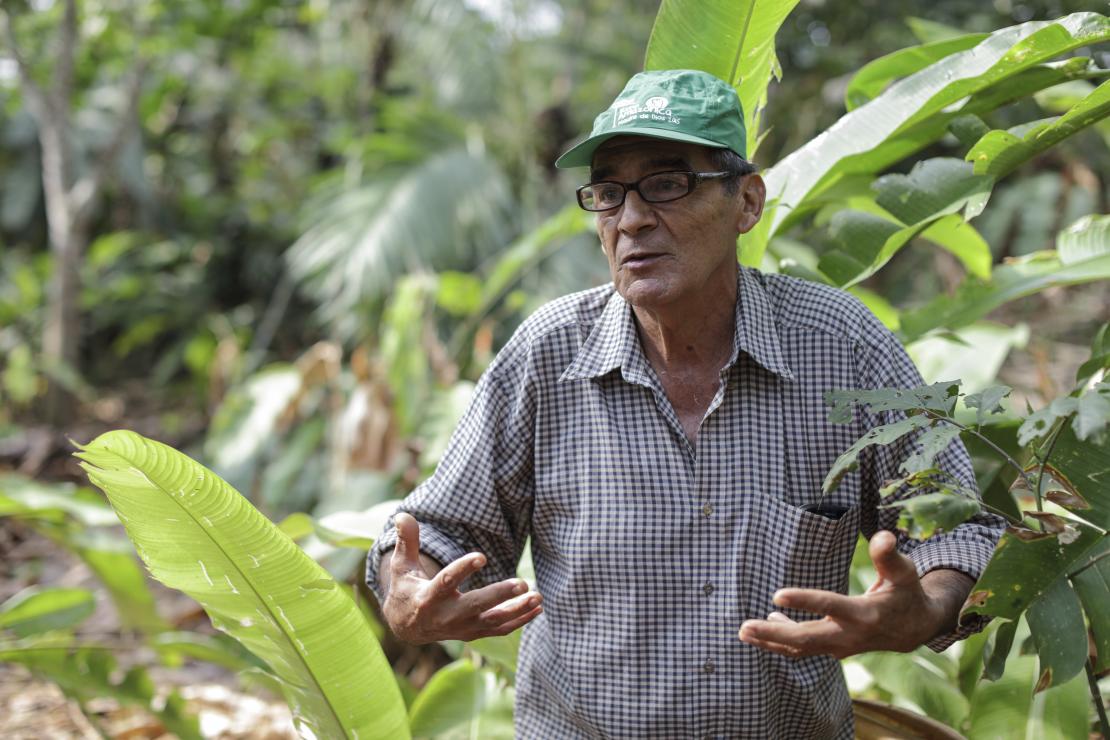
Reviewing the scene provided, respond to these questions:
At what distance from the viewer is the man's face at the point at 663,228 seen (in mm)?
1660

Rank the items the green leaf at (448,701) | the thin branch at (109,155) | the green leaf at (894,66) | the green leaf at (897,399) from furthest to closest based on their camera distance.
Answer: the thin branch at (109,155) → the green leaf at (448,701) → the green leaf at (894,66) → the green leaf at (897,399)

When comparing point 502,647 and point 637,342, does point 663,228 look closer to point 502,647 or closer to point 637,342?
point 637,342

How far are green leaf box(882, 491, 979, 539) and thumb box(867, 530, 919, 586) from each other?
3 centimetres

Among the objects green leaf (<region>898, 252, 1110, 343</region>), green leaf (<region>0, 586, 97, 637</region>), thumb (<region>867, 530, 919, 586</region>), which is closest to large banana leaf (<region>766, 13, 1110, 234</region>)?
green leaf (<region>898, 252, 1110, 343</region>)

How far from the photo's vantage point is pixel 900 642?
1.38m

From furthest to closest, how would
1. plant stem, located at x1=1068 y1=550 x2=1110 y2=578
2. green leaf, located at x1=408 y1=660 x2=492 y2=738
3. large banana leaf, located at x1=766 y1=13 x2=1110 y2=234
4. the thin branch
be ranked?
the thin branch → green leaf, located at x1=408 y1=660 x2=492 y2=738 → large banana leaf, located at x1=766 y1=13 x2=1110 y2=234 → plant stem, located at x1=1068 y1=550 x2=1110 y2=578

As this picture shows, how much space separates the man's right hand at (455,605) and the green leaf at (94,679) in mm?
1338

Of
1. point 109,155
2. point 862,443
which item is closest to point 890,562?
point 862,443

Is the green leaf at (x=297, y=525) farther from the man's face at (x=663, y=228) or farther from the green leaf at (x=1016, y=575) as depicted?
the green leaf at (x=1016, y=575)

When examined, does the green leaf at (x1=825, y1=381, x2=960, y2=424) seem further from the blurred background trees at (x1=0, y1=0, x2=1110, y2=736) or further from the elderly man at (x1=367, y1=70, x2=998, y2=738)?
the blurred background trees at (x1=0, y1=0, x2=1110, y2=736)

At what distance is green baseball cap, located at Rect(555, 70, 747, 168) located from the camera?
160 cm

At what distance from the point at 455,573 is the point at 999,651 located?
2.61 ft

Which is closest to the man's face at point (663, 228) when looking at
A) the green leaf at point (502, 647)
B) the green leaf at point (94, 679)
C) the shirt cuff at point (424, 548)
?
the shirt cuff at point (424, 548)

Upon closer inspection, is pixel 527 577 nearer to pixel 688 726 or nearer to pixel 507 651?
pixel 507 651
